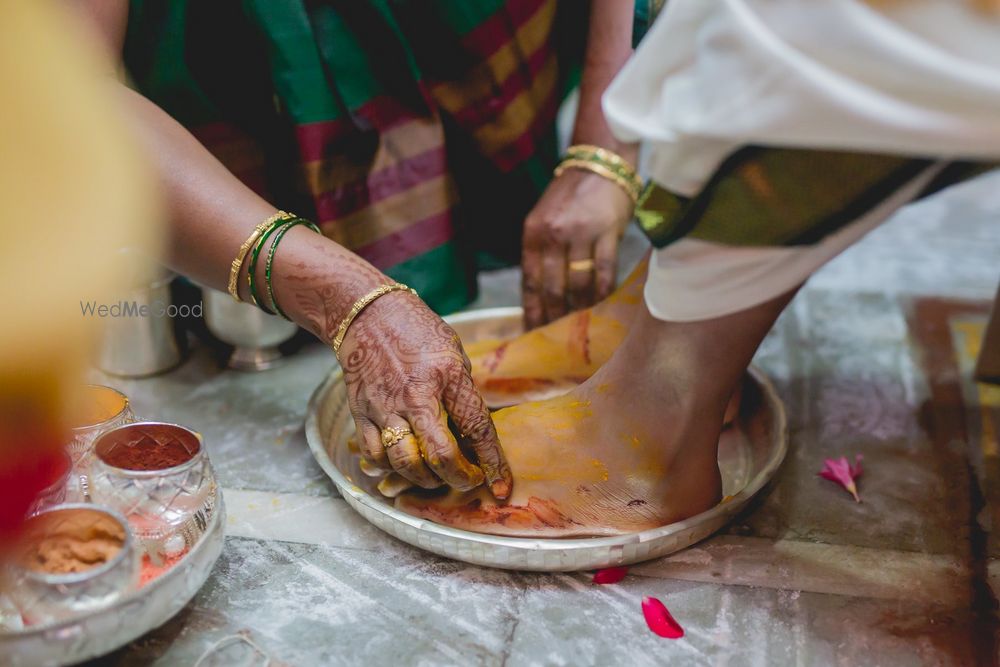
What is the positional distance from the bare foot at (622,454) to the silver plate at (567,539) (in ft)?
0.09

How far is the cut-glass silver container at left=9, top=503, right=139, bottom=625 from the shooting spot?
2.45 ft

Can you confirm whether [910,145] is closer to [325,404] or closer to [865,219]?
[865,219]

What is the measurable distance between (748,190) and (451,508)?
0.49 meters

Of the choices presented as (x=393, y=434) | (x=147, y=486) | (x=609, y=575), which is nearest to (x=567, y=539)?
(x=609, y=575)

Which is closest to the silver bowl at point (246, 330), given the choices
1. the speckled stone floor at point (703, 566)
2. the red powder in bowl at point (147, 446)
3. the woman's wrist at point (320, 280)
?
the speckled stone floor at point (703, 566)

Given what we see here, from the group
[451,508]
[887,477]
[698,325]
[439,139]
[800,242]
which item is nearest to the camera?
[800,242]

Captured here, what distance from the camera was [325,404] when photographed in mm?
1229

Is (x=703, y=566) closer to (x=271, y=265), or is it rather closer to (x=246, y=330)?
(x=271, y=265)

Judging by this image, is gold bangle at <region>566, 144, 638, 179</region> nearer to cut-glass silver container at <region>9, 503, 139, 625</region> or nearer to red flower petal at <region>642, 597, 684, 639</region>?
red flower petal at <region>642, 597, 684, 639</region>

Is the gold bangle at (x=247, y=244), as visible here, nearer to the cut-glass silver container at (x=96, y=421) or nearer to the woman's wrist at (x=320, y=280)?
the woman's wrist at (x=320, y=280)

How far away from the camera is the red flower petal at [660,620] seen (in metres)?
0.92

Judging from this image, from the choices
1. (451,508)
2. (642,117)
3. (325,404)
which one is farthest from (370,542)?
(642,117)

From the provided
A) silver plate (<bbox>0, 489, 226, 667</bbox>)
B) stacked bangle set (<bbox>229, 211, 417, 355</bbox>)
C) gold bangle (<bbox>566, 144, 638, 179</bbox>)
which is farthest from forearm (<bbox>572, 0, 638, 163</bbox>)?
silver plate (<bbox>0, 489, 226, 667</bbox>)

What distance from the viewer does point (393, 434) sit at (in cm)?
96
